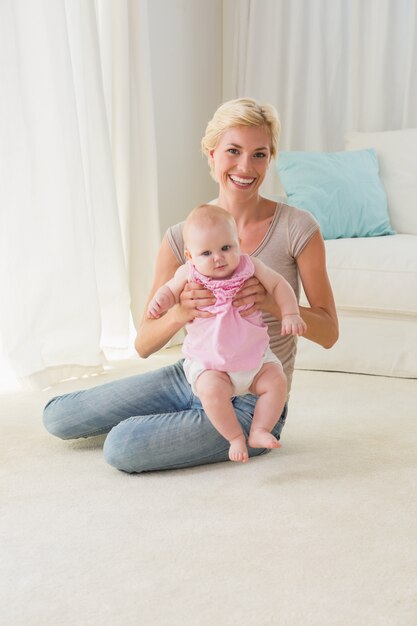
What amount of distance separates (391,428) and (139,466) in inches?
32.3

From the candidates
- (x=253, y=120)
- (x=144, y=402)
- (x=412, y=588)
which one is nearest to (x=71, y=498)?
(x=144, y=402)

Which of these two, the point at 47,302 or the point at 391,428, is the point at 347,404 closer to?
the point at 391,428

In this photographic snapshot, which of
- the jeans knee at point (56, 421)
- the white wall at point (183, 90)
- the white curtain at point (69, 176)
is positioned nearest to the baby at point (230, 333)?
the jeans knee at point (56, 421)

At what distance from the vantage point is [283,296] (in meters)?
2.06

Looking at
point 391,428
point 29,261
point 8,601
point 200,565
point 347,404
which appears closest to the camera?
point 8,601

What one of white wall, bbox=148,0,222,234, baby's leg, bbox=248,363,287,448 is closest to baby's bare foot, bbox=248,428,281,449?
baby's leg, bbox=248,363,287,448

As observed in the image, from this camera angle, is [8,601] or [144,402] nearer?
[8,601]

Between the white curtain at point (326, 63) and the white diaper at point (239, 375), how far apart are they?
244 cm

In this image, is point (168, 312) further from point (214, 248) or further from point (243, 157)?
point (243, 157)

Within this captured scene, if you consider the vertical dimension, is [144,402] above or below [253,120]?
below

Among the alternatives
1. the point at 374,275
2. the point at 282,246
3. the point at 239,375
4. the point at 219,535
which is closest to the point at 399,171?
the point at 374,275

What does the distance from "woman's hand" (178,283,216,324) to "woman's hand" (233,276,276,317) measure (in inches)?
2.5

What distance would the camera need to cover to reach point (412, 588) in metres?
1.59

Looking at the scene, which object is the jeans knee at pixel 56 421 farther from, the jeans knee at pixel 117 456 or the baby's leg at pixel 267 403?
the baby's leg at pixel 267 403
